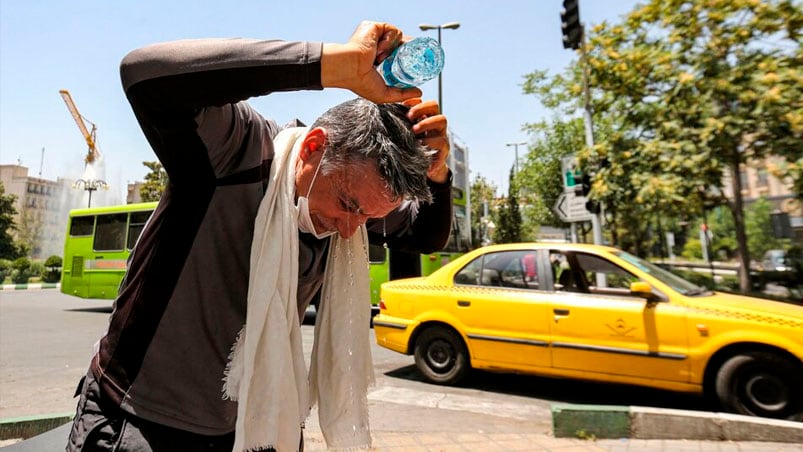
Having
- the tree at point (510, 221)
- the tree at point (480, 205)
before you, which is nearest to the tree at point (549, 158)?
the tree at point (510, 221)

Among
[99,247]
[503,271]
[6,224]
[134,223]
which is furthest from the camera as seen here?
[6,224]

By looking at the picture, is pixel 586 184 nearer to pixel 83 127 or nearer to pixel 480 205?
pixel 480 205

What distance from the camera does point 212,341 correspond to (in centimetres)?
125

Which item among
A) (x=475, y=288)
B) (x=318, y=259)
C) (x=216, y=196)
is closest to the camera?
(x=216, y=196)

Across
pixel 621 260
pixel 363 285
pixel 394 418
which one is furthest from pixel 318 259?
pixel 621 260

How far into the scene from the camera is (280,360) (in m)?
1.24

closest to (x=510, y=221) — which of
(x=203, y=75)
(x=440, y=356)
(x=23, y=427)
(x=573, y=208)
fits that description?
(x=573, y=208)

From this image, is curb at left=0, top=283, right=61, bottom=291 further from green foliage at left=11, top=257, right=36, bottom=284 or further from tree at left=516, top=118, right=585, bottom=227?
tree at left=516, top=118, right=585, bottom=227

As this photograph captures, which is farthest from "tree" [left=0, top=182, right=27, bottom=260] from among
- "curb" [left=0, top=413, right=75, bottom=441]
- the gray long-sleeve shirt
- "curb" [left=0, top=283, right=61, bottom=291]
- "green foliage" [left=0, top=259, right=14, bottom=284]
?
the gray long-sleeve shirt

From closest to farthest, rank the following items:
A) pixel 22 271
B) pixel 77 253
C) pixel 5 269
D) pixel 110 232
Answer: pixel 110 232
pixel 77 253
pixel 22 271
pixel 5 269

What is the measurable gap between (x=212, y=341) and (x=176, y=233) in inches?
11.6

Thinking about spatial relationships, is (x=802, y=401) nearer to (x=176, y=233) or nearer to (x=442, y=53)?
(x=442, y=53)

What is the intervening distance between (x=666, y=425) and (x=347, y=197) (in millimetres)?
3698

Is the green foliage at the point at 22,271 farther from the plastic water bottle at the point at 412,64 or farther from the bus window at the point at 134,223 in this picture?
the plastic water bottle at the point at 412,64
